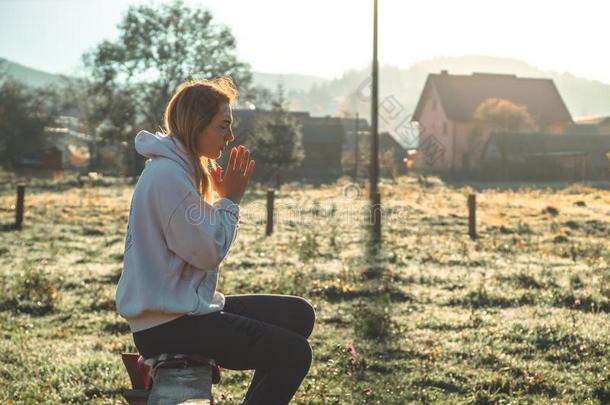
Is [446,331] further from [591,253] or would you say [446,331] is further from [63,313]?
→ [591,253]

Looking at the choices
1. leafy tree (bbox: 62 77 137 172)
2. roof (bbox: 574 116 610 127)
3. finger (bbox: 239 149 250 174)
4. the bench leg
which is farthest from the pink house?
the bench leg

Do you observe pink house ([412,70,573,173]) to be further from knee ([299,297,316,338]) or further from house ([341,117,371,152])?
knee ([299,297,316,338])

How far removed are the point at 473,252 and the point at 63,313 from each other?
23.8 feet

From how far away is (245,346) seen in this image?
119 inches

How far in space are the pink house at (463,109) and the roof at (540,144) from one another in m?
4.75

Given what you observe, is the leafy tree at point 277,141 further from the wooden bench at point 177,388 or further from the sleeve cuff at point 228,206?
the wooden bench at point 177,388

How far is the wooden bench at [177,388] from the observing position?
106 inches

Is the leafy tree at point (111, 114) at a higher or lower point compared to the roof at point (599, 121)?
lower

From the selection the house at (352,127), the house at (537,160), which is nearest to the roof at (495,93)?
the house at (537,160)

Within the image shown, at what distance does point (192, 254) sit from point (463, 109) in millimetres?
65151

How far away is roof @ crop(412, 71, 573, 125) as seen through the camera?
66.9m

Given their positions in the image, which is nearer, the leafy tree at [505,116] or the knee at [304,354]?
the knee at [304,354]

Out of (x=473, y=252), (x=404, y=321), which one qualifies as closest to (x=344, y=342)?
(x=404, y=321)

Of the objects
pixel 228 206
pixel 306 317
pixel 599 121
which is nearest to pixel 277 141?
pixel 306 317
